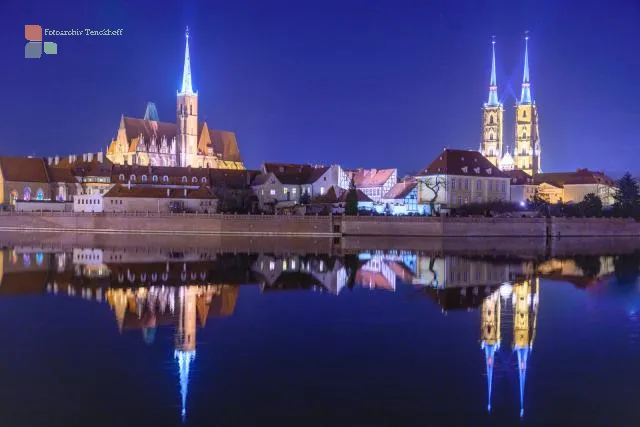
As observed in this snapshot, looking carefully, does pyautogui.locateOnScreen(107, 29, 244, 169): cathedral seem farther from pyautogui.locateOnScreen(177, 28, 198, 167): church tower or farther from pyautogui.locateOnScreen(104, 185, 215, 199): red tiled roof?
pyautogui.locateOnScreen(104, 185, 215, 199): red tiled roof

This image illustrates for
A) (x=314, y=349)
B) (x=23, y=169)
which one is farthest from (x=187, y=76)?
(x=314, y=349)

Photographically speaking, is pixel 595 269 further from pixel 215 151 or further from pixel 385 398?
pixel 215 151

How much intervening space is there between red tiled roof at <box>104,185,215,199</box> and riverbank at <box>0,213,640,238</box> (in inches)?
168

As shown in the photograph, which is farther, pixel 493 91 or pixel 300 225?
pixel 493 91

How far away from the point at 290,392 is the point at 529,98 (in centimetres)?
11669

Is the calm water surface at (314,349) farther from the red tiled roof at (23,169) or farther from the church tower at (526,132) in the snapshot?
the church tower at (526,132)

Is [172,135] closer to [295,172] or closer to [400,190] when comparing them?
[295,172]

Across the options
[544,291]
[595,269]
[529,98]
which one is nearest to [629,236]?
[595,269]

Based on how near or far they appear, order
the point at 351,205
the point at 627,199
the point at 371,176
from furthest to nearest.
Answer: the point at 371,176 < the point at 627,199 < the point at 351,205

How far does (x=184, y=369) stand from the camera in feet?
56.0

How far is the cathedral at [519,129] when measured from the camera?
123312 mm

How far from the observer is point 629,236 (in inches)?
2918

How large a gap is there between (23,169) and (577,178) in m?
69.5

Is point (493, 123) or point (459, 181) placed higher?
point (493, 123)
